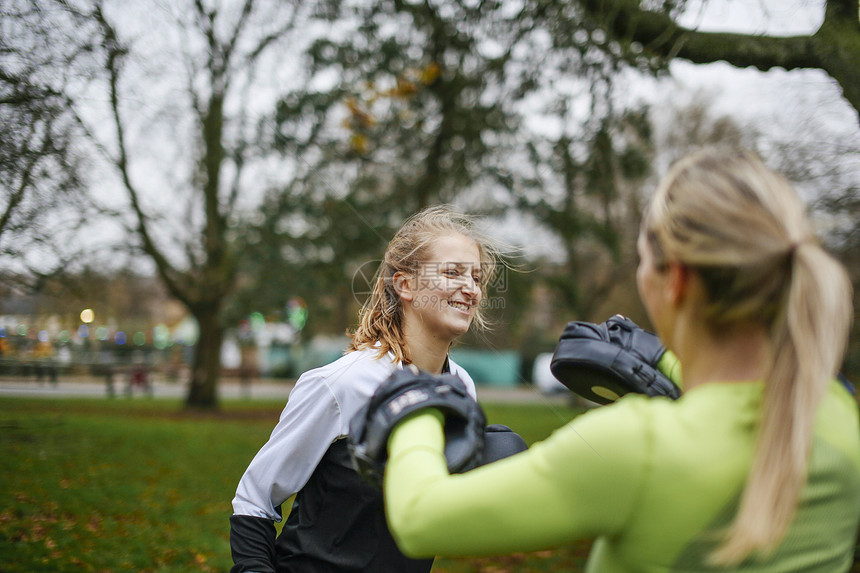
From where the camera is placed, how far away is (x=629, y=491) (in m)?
0.97

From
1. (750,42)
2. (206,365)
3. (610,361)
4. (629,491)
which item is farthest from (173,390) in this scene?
(629,491)

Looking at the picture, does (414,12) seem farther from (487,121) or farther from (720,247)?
(720,247)

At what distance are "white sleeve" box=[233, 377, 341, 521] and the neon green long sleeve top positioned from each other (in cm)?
92

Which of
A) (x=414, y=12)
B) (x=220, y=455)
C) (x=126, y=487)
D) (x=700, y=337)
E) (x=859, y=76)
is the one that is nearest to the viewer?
(x=700, y=337)

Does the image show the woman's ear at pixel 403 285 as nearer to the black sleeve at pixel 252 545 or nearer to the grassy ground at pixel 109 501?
the grassy ground at pixel 109 501

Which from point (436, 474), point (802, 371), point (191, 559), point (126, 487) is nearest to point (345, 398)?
point (436, 474)

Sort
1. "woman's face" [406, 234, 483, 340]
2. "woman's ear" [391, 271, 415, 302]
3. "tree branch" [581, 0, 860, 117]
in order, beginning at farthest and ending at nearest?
"tree branch" [581, 0, 860, 117] < "woman's ear" [391, 271, 415, 302] < "woman's face" [406, 234, 483, 340]

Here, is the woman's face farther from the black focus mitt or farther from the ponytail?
the ponytail

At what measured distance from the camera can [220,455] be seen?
1013 centimetres

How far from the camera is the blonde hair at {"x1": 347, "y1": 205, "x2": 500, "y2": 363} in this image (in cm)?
217

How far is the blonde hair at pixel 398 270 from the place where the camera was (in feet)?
7.12

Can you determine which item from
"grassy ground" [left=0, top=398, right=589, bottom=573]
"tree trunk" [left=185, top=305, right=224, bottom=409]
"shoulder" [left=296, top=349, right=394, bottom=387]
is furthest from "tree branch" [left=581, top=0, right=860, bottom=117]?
"tree trunk" [left=185, top=305, right=224, bottom=409]

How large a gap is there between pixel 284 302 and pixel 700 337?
12.7 meters

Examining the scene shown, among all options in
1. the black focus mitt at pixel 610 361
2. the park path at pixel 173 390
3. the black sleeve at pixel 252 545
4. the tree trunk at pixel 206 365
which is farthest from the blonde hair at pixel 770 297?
the tree trunk at pixel 206 365
